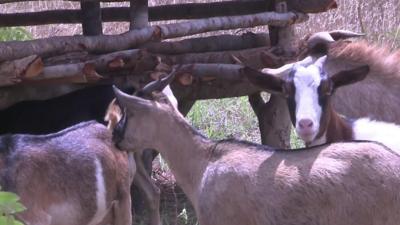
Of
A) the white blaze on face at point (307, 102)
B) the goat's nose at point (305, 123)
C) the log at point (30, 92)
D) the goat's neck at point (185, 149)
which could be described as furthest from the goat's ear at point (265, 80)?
Answer: the log at point (30, 92)

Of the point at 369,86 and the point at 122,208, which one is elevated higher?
the point at 369,86

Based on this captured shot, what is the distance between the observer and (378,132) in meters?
7.05

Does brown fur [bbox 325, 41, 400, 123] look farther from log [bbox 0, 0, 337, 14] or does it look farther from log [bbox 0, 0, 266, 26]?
log [bbox 0, 0, 266, 26]

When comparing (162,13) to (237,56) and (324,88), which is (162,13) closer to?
(237,56)

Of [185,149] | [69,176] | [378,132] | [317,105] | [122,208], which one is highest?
[317,105]

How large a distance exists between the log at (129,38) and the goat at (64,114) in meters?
0.36

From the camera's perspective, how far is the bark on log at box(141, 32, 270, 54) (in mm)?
8695

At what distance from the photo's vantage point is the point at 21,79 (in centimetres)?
753

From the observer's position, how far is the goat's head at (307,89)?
266 inches

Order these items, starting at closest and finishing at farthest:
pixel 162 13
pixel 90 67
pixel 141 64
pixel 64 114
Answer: pixel 90 67, pixel 64 114, pixel 141 64, pixel 162 13

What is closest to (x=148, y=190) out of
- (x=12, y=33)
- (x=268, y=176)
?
(x=268, y=176)

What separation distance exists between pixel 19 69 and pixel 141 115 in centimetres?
141

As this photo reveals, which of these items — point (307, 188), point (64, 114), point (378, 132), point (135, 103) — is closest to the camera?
point (307, 188)

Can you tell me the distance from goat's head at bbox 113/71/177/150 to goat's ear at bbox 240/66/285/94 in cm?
81
